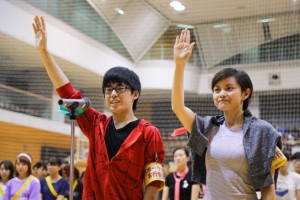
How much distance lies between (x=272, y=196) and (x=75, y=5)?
31.6ft

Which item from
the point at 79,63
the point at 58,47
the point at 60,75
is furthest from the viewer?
the point at 79,63

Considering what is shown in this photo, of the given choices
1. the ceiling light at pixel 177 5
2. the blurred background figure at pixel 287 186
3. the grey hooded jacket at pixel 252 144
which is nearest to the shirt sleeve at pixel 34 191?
the blurred background figure at pixel 287 186

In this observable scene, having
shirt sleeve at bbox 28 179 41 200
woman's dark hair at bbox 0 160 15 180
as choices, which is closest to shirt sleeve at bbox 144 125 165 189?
shirt sleeve at bbox 28 179 41 200

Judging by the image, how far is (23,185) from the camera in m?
5.18

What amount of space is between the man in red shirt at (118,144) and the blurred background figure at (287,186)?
9.10 feet

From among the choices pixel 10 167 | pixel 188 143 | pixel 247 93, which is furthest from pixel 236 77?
pixel 10 167

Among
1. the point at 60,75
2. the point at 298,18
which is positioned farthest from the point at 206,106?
the point at 60,75

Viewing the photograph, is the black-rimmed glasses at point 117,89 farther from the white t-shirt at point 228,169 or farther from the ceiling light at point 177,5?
the ceiling light at point 177,5

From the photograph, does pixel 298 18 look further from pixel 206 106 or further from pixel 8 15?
pixel 8 15

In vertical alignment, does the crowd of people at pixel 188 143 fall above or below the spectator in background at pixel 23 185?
above

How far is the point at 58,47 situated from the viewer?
11.7 metres

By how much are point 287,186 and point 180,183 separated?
1137 mm

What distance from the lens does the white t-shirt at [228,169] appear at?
6.69ft

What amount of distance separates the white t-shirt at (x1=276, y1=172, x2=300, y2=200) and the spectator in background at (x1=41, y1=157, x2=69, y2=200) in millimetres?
2598
